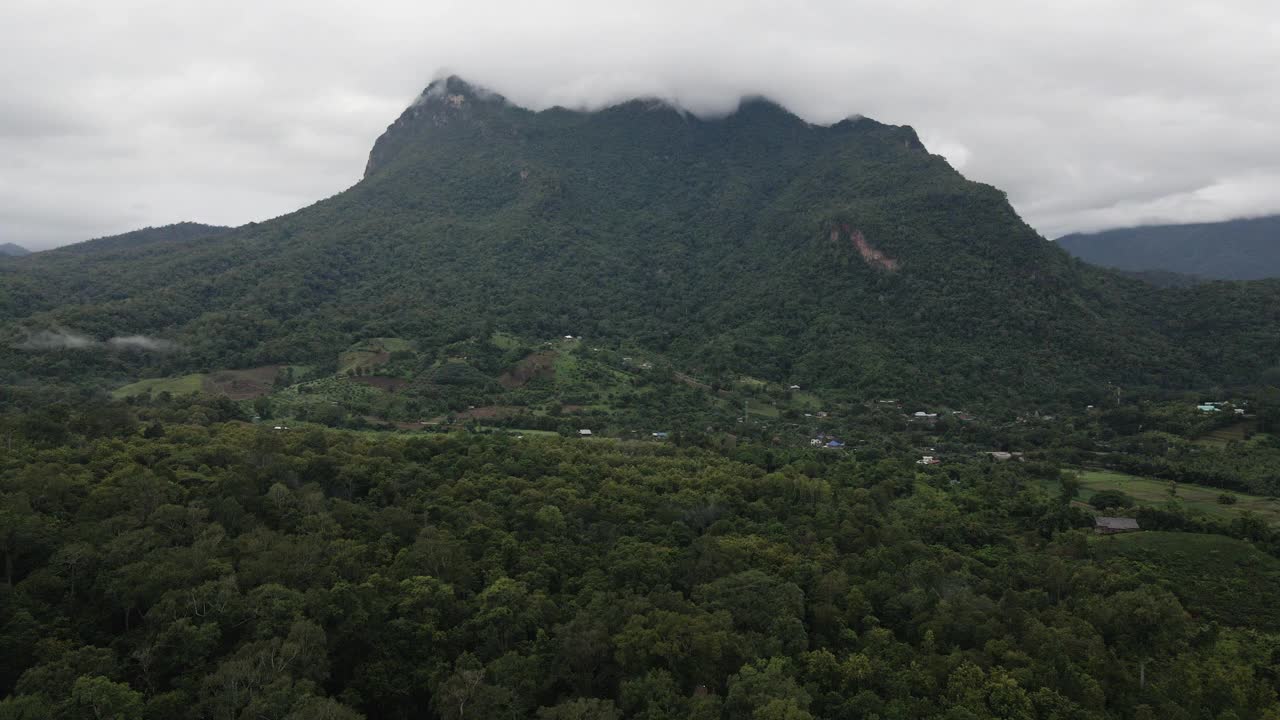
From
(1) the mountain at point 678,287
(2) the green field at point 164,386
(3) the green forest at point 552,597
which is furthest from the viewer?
(1) the mountain at point 678,287

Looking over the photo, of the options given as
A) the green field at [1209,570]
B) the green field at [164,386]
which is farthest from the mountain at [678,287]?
the green field at [1209,570]

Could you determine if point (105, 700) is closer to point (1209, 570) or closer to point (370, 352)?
point (1209, 570)

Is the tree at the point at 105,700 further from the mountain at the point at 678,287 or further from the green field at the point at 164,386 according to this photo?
the mountain at the point at 678,287

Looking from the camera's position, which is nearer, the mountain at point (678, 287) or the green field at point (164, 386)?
the green field at point (164, 386)

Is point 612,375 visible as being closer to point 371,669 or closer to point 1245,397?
point 371,669

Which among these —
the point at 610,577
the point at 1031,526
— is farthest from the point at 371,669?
the point at 1031,526

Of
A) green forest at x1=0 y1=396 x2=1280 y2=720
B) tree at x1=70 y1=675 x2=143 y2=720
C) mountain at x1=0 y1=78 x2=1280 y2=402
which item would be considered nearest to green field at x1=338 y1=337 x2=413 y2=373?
mountain at x1=0 y1=78 x2=1280 y2=402

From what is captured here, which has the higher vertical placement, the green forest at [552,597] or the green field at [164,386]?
the green field at [164,386]
